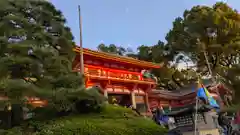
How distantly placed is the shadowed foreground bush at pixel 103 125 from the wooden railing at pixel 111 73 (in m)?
8.57

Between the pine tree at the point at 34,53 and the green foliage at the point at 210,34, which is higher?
the green foliage at the point at 210,34

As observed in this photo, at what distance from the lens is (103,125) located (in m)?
10.7

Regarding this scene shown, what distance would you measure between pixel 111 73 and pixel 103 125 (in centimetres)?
1188

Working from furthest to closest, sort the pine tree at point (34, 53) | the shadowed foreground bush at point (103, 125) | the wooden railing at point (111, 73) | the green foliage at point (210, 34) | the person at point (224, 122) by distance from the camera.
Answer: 1. the green foliage at point (210, 34)
2. the wooden railing at point (111, 73)
3. the person at point (224, 122)
4. the shadowed foreground bush at point (103, 125)
5. the pine tree at point (34, 53)

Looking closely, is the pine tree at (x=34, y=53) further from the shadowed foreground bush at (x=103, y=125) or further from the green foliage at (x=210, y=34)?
the green foliage at (x=210, y=34)

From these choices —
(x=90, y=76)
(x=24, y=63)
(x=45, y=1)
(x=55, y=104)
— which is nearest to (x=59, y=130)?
(x=55, y=104)

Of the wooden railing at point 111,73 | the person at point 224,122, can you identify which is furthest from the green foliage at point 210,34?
the person at point 224,122

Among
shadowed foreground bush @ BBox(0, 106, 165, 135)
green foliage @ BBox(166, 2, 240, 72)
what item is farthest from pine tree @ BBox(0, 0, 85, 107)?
green foliage @ BBox(166, 2, 240, 72)

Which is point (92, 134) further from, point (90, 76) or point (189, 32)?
point (189, 32)

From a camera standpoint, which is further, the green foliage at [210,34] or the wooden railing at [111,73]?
the green foliage at [210,34]

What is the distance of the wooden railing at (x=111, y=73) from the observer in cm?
2085

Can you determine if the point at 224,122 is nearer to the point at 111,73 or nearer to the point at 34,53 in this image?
the point at 34,53

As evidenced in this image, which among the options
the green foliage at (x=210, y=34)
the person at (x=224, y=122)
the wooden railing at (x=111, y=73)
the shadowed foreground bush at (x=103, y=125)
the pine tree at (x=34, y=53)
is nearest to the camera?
the pine tree at (x=34, y=53)

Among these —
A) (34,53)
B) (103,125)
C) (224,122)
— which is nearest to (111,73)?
(224,122)
